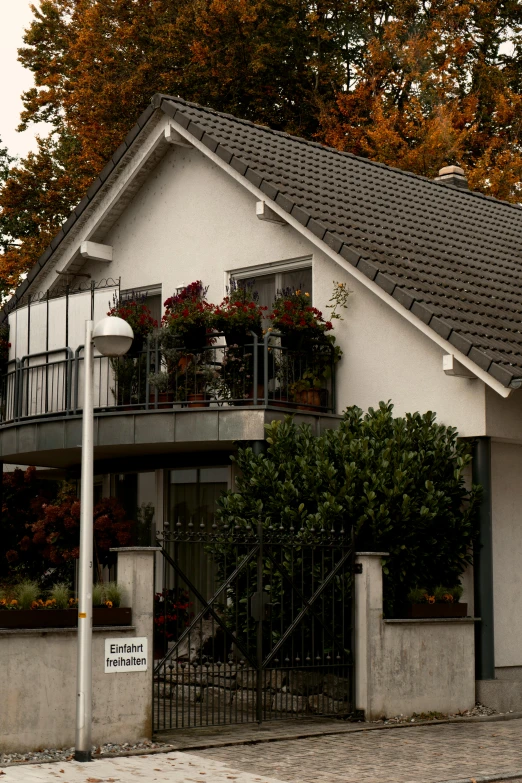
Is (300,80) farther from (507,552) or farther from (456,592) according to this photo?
(456,592)

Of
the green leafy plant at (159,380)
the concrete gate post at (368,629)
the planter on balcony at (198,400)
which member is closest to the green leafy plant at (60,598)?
the concrete gate post at (368,629)

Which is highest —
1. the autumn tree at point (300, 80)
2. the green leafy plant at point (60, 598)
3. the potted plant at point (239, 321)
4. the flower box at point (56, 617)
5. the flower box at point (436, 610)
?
the autumn tree at point (300, 80)

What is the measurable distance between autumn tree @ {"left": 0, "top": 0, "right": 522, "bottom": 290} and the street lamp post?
17.3 m

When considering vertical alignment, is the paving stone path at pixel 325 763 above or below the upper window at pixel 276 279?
below

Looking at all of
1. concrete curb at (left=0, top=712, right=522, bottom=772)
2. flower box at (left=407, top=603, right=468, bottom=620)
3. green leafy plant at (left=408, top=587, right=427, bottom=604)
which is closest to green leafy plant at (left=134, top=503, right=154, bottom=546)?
green leafy plant at (left=408, top=587, right=427, bottom=604)

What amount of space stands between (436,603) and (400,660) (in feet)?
2.79

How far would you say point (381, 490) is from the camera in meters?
12.9

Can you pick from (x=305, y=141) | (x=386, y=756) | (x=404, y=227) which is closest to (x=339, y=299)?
(x=404, y=227)

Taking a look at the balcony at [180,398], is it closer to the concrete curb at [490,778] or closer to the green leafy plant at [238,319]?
the green leafy plant at [238,319]

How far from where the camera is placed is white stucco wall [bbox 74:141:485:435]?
1444 centimetres

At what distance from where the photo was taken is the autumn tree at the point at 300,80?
90.8 feet

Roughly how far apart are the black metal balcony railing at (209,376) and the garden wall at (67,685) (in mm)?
4049

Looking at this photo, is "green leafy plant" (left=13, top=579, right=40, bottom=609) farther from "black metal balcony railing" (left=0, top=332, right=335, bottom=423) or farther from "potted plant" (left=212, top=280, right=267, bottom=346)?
"potted plant" (left=212, top=280, right=267, bottom=346)

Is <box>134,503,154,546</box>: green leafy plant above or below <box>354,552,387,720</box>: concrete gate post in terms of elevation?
above
